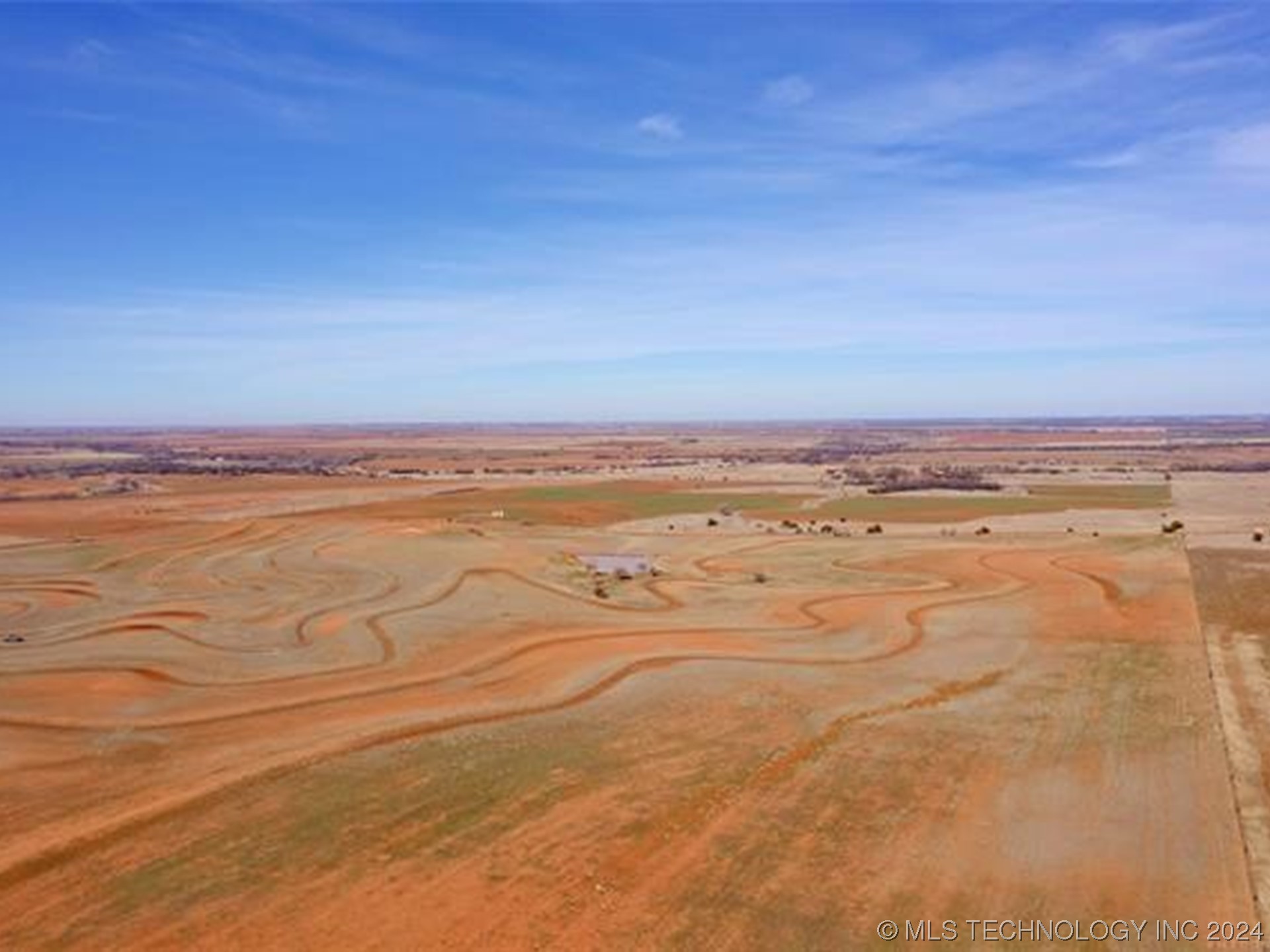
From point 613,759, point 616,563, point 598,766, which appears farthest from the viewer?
point 616,563

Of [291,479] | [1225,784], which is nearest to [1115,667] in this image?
[1225,784]

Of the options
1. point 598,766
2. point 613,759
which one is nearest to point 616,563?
point 613,759

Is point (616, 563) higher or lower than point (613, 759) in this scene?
lower

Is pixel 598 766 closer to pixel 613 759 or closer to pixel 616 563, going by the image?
pixel 613 759

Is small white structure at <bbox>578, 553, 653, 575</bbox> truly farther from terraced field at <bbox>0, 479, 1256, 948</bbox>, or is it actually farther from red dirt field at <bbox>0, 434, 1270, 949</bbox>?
terraced field at <bbox>0, 479, 1256, 948</bbox>

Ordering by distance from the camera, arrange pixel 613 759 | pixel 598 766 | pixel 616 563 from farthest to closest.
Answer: pixel 616 563 → pixel 613 759 → pixel 598 766

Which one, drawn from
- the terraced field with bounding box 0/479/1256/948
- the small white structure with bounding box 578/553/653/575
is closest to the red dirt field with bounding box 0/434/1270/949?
the terraced field with bounding box 0/479/1256/948

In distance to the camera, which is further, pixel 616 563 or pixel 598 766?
pixel 616 563

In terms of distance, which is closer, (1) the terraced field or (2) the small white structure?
(1) the terraced field
